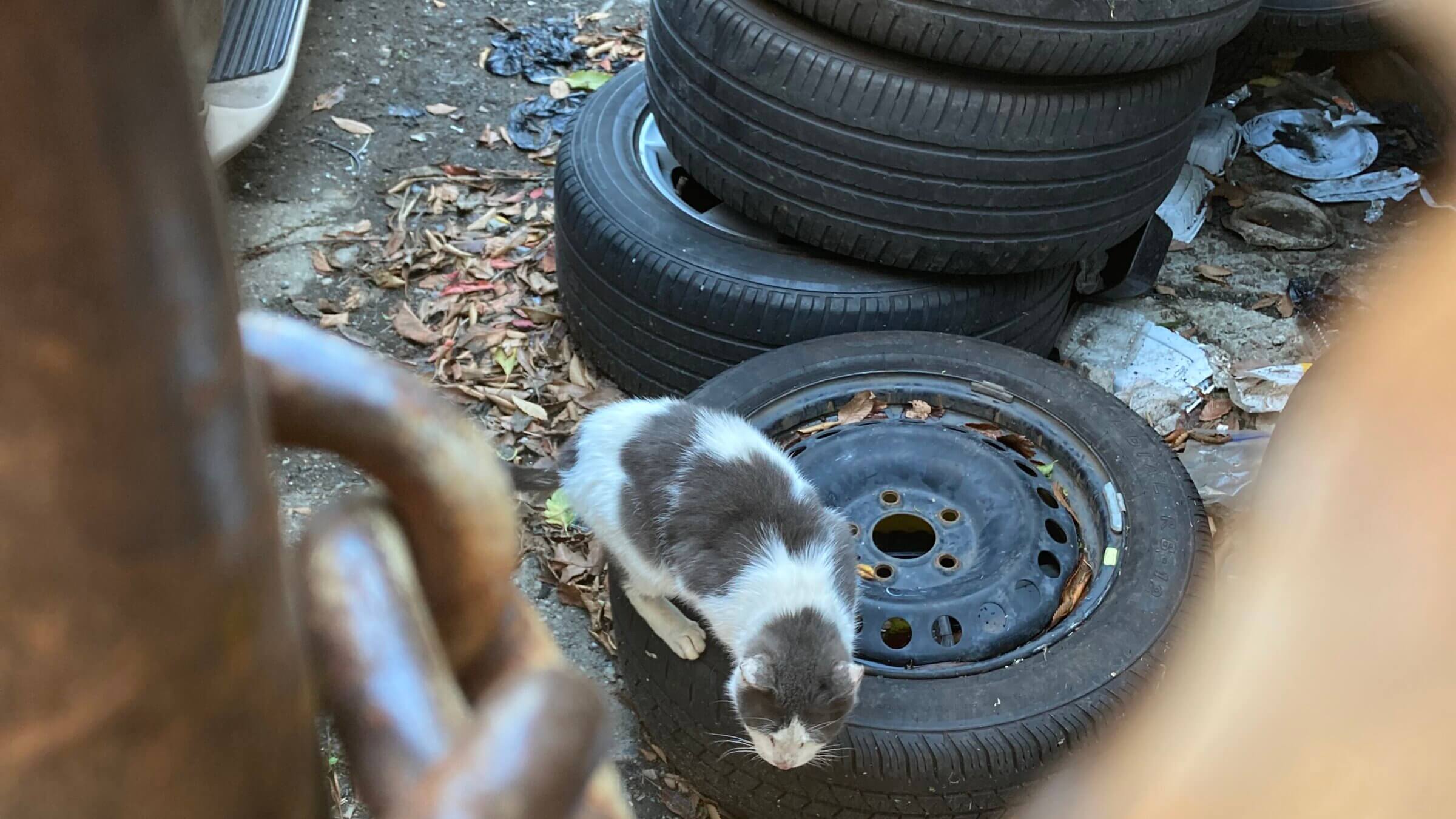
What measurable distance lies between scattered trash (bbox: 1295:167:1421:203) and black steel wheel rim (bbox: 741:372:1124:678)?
278 centimetres

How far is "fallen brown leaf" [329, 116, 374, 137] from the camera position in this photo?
4828 mm

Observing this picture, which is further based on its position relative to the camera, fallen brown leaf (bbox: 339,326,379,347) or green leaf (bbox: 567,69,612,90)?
green leaf (bbox: 567,69,612,90)

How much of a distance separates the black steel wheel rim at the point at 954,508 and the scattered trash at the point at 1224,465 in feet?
2.29

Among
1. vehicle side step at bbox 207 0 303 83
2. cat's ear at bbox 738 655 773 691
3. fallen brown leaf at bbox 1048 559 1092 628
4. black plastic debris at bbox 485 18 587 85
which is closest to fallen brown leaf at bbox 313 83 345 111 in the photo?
vehicle side step at bbox 207 0 303 83

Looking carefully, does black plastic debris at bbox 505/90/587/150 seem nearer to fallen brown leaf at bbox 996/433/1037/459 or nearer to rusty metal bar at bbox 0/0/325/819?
fallen brown leaf at bbox 996/433/1037/459

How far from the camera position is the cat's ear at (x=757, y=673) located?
225 centimetres

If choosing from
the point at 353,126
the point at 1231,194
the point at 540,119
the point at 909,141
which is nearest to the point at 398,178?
the point at 353,126

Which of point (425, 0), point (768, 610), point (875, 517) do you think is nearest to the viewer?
point (768, 610)

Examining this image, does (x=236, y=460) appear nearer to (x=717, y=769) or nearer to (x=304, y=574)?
(x=304, y=574)

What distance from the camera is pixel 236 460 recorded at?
296 millimetres

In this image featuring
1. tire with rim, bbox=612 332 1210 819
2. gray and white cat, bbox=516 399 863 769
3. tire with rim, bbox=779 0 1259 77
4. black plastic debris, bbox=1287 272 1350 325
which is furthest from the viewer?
black plastic debris, bbox=1287 272 1350 325

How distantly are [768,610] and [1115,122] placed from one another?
1617mm

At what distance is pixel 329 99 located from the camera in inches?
196

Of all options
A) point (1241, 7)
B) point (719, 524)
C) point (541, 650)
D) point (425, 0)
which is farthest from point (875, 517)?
point (425, 0)
